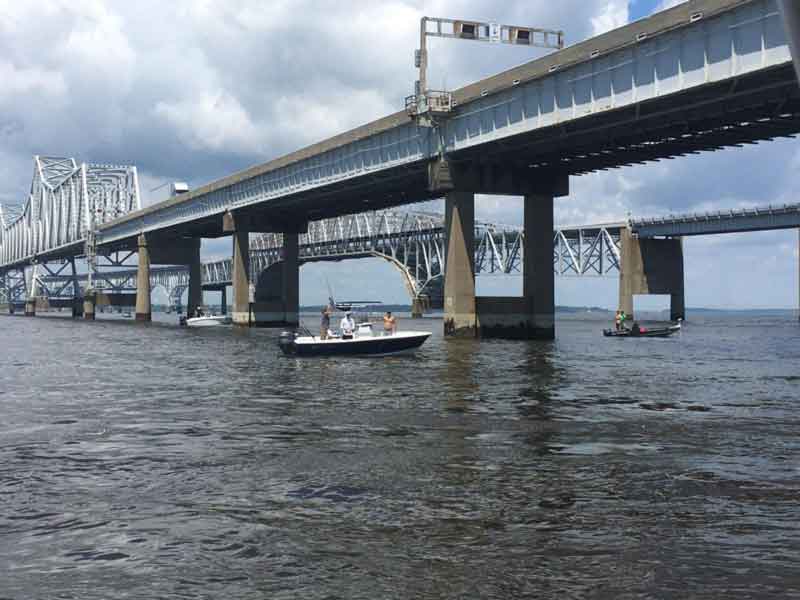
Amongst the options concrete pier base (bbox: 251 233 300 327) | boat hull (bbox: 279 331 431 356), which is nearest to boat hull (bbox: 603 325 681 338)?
boat hull (bbox: 279 331 431 356)

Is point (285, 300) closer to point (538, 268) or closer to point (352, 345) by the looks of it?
point (538, 268)

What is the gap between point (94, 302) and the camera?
19888cm

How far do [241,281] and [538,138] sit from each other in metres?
67.8

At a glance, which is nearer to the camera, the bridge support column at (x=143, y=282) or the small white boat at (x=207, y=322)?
the small white boat at (x=207, y=322)

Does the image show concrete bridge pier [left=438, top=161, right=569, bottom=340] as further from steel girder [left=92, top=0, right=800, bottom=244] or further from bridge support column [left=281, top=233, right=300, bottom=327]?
bridge support column [left=281, top=233, right=300, bottom=327]

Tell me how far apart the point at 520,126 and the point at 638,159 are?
51.5 feet

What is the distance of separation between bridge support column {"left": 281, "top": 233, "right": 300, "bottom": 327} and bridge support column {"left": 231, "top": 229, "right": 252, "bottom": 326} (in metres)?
5.48

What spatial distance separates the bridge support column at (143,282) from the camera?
164 metres

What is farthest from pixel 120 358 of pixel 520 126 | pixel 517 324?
pixel 517 324

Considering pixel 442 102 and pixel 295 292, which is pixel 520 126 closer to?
pixel 442 102

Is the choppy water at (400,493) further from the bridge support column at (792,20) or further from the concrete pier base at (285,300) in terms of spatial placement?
the concrete pier base at (285,300)

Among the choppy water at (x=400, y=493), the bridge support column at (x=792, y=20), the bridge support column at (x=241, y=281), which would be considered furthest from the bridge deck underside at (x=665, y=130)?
the bridge support column at (x=241, y=281)

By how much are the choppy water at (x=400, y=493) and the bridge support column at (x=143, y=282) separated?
427 feet

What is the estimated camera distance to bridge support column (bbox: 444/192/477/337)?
3091 inches
